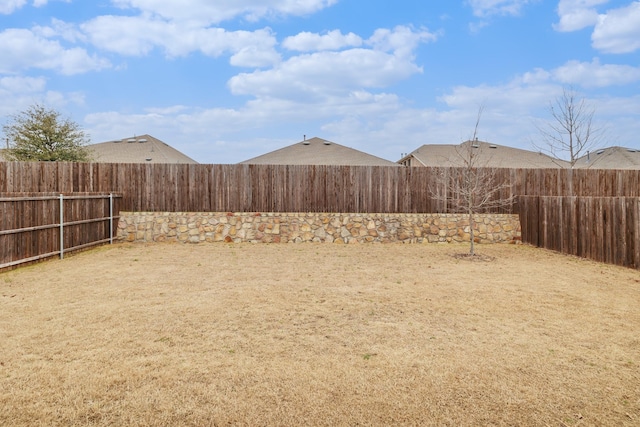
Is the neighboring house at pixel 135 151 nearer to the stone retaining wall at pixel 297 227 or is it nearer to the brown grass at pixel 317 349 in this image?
the stone retaining wall at pixel 297 227

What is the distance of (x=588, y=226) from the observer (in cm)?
1007

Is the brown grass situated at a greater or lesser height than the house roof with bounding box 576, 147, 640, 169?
lesser

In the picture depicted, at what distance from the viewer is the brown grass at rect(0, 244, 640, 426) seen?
2820 mm

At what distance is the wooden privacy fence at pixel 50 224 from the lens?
8359mm

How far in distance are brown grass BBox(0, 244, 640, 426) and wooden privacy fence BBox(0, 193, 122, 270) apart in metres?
1.26

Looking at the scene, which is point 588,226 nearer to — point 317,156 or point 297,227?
point 297,227

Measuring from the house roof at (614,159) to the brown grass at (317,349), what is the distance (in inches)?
927

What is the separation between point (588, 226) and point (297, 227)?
852 cm

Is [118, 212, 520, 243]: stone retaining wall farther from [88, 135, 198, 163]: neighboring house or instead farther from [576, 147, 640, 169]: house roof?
[576, 147, 640, 169]: house roof

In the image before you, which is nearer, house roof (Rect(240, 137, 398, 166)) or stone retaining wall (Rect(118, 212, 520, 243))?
stone retaining wall (Rect(118, 212, 520, 243))

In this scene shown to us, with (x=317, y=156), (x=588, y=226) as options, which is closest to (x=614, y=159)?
(x=317, y=156)

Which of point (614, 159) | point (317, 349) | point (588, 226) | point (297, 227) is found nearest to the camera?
point (317, 349)

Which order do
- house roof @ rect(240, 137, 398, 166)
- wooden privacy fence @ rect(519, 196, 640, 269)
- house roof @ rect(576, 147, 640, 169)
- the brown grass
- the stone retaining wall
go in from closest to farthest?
the brown grass → wooden privacy fence @ rect(519, 196, 640, 269) → the stone retaining wall → house roof @ rect(240, 137, 398, 166) → house roof @ rect(576, 147, 640, 169)

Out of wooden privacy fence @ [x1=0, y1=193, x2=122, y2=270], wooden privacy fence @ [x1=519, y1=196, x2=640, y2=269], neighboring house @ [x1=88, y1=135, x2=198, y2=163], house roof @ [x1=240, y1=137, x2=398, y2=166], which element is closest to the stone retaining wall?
wooden privacy fence @ [x1=0, y1=193, x2=122, y2=270]
